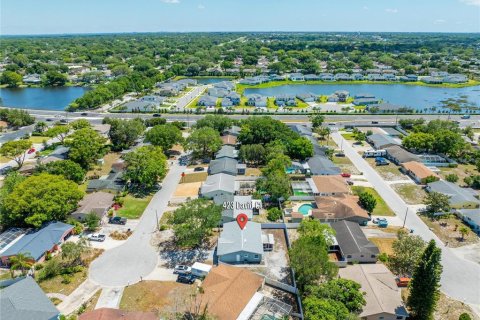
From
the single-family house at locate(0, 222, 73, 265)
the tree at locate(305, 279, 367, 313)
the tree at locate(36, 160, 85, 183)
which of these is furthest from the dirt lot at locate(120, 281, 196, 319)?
the tree at locate(36, 160, 85, 183)

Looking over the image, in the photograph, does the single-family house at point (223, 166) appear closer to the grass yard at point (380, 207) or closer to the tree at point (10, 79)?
the grass yard at point (380, 207)

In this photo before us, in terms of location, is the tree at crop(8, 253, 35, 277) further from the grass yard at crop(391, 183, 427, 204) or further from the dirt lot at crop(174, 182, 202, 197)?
the grass yard at crop(391, 183, 427, 204)

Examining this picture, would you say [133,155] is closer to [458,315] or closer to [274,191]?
[274,191]

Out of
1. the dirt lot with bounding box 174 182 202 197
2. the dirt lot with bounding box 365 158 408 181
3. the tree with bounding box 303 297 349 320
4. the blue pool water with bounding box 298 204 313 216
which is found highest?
the tree with bounding box 303 297 349 320

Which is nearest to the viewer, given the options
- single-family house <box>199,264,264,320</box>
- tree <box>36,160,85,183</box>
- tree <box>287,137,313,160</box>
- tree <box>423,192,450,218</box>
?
single-family house <box>199,264,264,320</box>

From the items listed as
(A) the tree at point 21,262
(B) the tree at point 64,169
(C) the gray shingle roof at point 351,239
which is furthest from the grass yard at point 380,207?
(B) the tree at point 64,169
